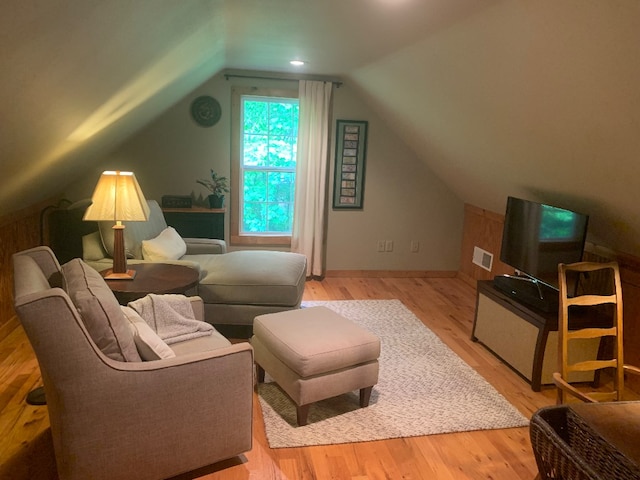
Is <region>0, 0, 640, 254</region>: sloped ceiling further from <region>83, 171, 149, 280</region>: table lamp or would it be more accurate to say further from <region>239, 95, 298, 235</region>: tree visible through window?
<region>239, 95, 298, 235</region>: tree visible through window

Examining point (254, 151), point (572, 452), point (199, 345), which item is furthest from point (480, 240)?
point (572, 452)

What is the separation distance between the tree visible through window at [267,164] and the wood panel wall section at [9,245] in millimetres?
2007

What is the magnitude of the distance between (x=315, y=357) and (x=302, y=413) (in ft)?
1.01

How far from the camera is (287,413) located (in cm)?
265

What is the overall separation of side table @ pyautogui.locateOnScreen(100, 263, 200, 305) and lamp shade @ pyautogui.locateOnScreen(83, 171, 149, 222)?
369 mm

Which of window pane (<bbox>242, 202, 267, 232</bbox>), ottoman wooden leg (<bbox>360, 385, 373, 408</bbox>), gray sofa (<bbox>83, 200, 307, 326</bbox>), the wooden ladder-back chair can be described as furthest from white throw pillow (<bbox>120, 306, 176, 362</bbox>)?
window pane (<bbox>242, 202, 267, 232</bbox>)

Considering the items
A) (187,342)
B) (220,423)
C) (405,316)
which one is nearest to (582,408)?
(220,423)

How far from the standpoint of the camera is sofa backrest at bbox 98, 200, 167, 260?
11.0 feet

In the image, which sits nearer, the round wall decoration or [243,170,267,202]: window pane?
the round wall decoration

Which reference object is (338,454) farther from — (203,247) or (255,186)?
(255,186)

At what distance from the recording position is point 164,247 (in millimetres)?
3602

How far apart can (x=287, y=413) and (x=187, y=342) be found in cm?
66

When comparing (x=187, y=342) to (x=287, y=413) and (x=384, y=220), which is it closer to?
A: (x=287, y=413)

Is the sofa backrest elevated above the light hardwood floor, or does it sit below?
above
